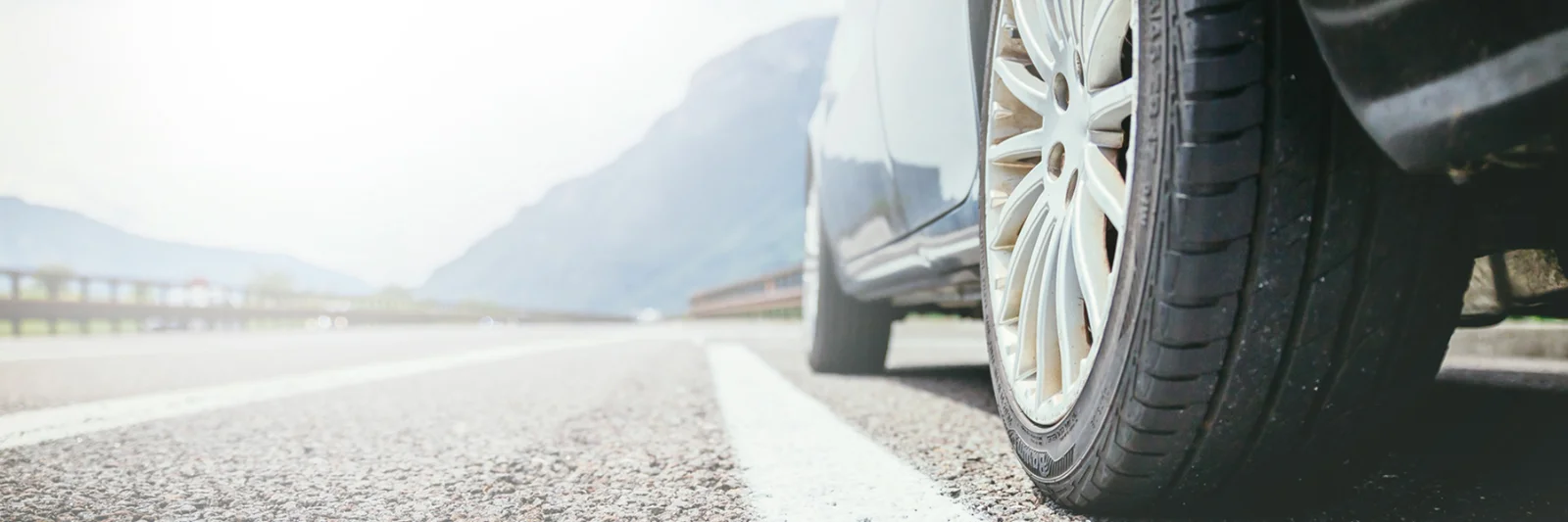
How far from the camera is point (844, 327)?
13.3ft

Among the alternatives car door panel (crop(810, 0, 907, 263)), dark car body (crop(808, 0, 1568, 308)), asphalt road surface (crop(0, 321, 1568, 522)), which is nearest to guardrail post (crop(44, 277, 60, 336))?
asphalt road surface (crop(0, 321, 1568, 522))

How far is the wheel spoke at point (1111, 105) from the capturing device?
1264mm

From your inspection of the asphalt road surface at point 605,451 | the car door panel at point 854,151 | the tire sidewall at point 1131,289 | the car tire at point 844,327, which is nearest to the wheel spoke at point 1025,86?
the tire sidewall at point 1131,289

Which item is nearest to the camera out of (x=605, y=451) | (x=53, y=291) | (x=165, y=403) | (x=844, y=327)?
(x=605, y=451)

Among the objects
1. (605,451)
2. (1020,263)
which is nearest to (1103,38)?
(1020,263)

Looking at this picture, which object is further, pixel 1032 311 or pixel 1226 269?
pixel 1032 311

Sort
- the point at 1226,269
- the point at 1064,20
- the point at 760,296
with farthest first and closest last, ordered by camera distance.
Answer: the point at 760,296, the point at 1064,20, the point at 1226,269

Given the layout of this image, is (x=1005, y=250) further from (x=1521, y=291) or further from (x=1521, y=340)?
(x=1521, y=340)

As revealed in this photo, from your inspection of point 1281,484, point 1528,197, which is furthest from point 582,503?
point 1528,197

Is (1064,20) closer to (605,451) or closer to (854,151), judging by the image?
(605,451)

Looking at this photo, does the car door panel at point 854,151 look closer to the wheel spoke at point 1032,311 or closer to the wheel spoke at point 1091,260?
the wheel spoke at point 1032,311

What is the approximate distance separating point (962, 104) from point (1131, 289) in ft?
3.21

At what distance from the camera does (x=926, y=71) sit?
234 centimetres

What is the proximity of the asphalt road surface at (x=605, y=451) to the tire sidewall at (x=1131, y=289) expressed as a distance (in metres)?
0.12
